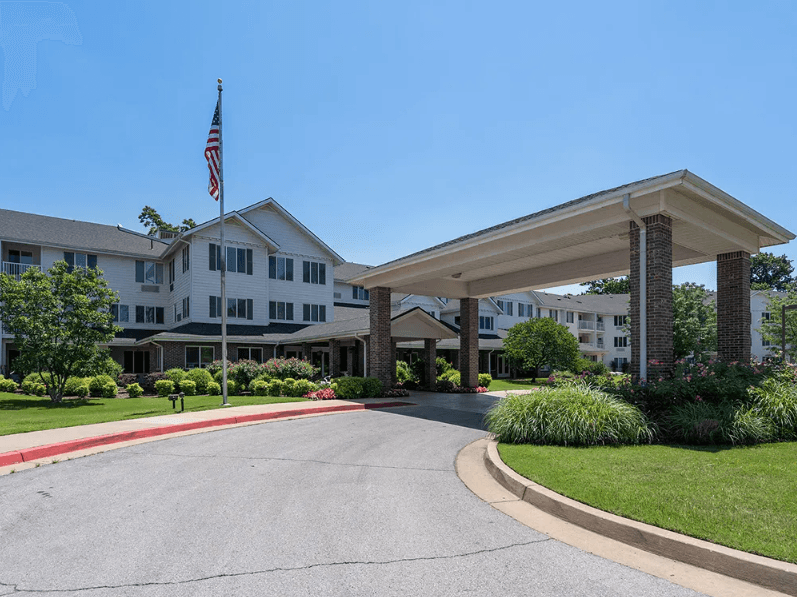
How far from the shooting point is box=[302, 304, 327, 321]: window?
36531 millimetres

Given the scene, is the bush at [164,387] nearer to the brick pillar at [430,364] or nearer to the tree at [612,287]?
the brick pillar at [430,364]

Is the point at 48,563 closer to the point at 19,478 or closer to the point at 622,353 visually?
the point at 19,478

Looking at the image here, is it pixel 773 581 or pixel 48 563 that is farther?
pixel 48 563

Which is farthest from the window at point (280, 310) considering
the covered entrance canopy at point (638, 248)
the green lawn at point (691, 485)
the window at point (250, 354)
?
the green lawn at point (691, 485)

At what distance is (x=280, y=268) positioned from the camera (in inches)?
1401

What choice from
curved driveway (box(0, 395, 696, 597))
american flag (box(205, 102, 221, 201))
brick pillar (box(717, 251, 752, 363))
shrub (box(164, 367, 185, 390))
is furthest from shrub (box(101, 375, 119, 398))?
brick pillar (box(717, 251, 752, 363))

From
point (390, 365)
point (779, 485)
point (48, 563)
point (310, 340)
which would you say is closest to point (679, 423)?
point (779, 485)

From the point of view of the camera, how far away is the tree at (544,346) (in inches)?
1475

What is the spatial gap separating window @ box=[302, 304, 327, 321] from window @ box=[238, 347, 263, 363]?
16.8ft

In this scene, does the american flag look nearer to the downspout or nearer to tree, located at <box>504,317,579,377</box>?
the downspout

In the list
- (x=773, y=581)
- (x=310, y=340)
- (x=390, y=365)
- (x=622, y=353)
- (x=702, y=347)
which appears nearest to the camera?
(x=773, y=581)

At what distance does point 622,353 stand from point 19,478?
199 ft

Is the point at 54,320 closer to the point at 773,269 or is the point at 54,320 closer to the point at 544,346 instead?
the point at 544,346

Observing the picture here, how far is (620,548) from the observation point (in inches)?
195
